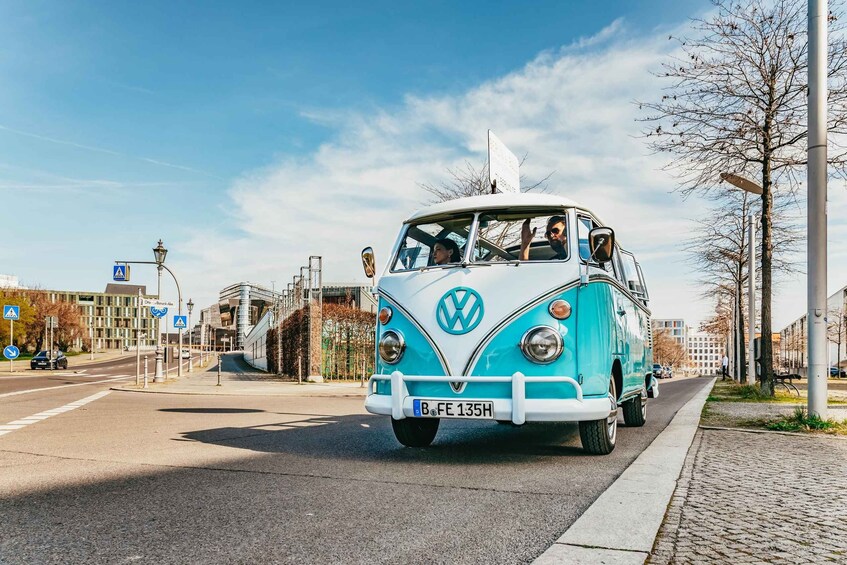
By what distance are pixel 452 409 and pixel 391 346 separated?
924mm

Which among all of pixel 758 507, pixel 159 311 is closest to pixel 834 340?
pixel 159 311

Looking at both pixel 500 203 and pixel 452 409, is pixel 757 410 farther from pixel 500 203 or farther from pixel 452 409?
pixel 452 409

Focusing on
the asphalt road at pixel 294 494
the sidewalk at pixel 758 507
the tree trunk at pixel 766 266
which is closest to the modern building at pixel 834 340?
the tree trunk at pixel 766 266

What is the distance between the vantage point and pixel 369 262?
301 inches

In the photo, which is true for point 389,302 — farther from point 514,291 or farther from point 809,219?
point 809,219

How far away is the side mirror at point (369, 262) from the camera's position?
7641 mm

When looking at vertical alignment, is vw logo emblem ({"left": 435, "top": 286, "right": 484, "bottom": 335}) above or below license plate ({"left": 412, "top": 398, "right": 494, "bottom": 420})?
above

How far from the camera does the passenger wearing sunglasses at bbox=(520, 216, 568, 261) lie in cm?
675

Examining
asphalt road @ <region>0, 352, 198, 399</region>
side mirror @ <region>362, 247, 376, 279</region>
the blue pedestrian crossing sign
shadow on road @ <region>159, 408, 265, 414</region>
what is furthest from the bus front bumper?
the blue pedestrian crossing sign

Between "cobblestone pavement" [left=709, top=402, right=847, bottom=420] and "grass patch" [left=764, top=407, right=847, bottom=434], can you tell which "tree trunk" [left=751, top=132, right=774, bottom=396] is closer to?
"cobblestone pavement" [left=709, top=402, right=847, bottom=420]

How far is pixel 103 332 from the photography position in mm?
158375

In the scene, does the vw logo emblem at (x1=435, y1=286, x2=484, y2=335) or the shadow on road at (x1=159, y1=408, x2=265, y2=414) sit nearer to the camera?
the vw logo emblem at (x1=435, y1=286, x2=484, y2=335)

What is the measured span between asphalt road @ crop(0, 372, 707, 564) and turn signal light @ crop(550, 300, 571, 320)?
4.41 feet

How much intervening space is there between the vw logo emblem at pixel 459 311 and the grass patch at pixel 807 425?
5.11 meters
